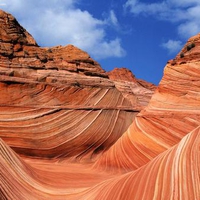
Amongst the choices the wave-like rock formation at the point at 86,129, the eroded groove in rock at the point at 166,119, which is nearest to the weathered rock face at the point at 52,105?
the wave-like rock formation at the point at 86,129

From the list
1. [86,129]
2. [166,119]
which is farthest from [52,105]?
[166,119]

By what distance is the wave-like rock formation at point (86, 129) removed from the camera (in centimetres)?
328

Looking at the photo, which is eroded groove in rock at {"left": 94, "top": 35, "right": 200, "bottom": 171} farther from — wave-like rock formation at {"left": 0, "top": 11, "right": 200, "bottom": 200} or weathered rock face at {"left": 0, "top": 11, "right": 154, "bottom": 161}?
weathered rock face at {"left": 0, "top": 11, "right": 154, "bottom": 161}

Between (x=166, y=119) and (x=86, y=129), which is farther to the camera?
(x=86, y=129)

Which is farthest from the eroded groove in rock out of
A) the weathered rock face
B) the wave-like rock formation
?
the weathered rock face

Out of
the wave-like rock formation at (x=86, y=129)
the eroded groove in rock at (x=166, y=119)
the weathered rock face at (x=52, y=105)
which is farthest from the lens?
the weathered rock face at (x=52, y=105)

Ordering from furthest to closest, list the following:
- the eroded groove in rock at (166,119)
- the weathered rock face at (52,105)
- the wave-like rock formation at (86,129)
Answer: the weathered rock face at (52,105)
the eroded groove in rock at (166,119)
the wave-like rock formation at (86,129)

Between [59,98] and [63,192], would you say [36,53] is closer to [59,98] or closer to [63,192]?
[59,98]

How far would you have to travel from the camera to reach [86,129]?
8.63 meters

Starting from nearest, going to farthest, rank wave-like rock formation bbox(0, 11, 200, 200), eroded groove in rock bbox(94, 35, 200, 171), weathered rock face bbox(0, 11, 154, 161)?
wave-like rock formation bbox(0, 11, 200, 200) < eroded groove in rock bbox(94, 35, 200, 171) < weathered rock face bbox(0, 11, 154, 161)

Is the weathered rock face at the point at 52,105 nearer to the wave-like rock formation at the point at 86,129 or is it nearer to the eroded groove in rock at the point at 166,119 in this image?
the wave-like rock formation at the point at 86,129

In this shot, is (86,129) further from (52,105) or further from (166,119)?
(166,119)

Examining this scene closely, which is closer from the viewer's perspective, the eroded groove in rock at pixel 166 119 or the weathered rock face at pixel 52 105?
the eroded groove in rock at pixel 166 119

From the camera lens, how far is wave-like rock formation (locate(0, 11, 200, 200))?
129 inches
